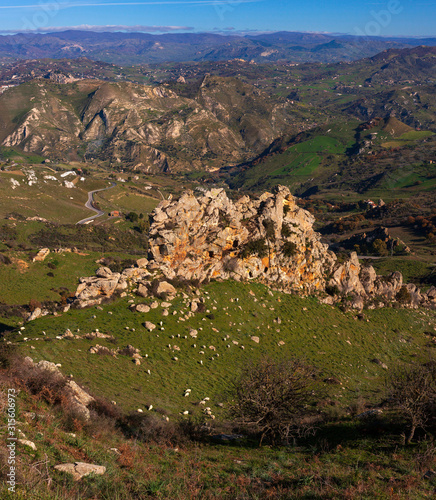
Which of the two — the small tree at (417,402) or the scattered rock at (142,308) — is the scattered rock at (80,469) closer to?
the small tree at (417,402)

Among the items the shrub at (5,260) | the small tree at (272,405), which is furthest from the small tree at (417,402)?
the shrub at (5,260)

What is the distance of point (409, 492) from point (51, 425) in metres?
13.9

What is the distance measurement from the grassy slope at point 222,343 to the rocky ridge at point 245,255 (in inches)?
97.8

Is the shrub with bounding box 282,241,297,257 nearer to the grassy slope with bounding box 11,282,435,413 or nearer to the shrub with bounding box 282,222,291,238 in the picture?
the shrub with bounding box 282,222,291,238

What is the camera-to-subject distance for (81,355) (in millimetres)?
26609

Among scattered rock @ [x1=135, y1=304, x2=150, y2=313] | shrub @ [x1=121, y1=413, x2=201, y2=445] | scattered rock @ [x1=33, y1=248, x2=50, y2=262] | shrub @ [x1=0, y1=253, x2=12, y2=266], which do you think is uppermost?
shrub @ [x1=121, y1=413, x2=201, y2=445]

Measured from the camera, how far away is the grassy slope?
83.8ft

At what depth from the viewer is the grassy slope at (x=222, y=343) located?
83.8ft

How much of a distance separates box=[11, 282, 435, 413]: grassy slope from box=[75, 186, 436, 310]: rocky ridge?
8.15 feet

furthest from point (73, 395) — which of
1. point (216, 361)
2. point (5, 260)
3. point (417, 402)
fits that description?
point (5, 260)

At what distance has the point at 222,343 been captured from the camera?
118 ft

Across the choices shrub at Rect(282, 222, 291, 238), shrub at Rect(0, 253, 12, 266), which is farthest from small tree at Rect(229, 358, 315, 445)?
shrub at Rect(0, 253, 12, 266)

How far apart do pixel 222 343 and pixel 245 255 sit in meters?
15.7

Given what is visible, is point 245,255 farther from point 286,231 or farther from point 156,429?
point 156,429
